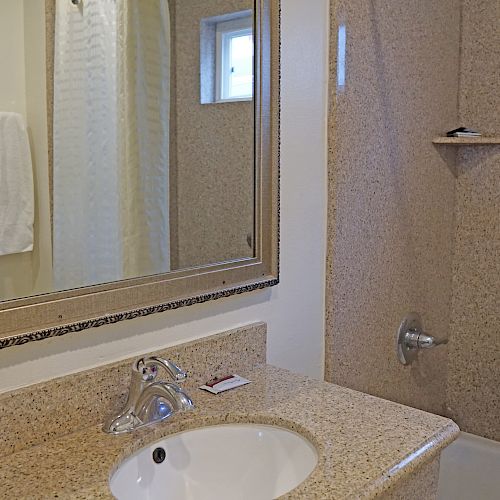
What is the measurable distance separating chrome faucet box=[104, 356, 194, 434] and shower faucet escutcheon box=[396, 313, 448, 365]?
1.03 m

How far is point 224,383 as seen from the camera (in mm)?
1374

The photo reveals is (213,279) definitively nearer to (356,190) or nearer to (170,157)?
(170,157)

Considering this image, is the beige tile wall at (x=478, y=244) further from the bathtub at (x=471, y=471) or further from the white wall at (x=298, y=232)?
the white wall at (x=298, y=232)

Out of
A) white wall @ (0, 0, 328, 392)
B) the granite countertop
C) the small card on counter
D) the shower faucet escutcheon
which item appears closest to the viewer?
the granite countertop

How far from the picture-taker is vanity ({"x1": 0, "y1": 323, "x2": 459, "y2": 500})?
101 cm

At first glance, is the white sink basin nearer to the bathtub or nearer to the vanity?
the vanity

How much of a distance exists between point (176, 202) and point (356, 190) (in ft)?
1.99

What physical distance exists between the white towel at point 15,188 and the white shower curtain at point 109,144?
5 cm

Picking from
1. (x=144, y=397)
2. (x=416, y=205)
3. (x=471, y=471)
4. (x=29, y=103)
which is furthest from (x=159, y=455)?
(x=471, y=471)

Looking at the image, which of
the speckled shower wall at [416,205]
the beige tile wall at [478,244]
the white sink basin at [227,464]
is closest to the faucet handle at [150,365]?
the white sink basin at [227,464]

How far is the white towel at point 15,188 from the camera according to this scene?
1.07m

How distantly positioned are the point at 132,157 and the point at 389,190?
35.7 inches

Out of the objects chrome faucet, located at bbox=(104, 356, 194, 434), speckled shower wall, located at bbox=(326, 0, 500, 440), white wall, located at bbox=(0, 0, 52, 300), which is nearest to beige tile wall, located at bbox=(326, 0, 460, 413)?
speckled shower wall, located at bbox=(326, 0, 500, 440)

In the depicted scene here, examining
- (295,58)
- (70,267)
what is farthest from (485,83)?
(70,267)
